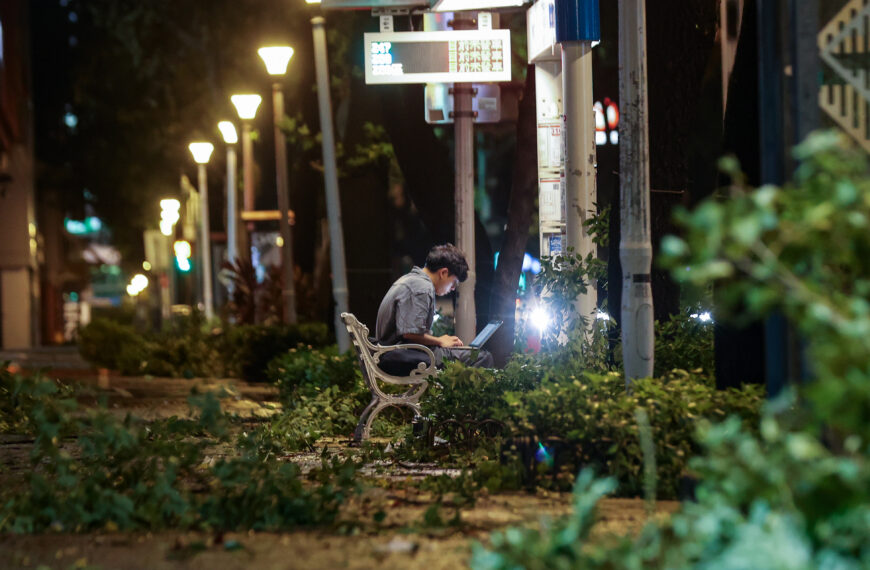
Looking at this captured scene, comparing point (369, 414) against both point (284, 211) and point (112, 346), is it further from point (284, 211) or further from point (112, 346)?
point (112, 346)

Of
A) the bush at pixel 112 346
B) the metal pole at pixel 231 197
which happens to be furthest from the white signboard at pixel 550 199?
the metal pole at pixel 231 197

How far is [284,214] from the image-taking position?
2258 centimetres

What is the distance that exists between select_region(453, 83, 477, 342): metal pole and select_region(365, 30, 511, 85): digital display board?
1003 millimetres

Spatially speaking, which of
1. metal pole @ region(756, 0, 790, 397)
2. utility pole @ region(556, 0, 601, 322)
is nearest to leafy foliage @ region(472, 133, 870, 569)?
metal pole @ region(756, 0, 790, 397)

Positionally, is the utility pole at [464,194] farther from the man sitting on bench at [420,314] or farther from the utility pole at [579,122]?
the utility pole at [579,122]

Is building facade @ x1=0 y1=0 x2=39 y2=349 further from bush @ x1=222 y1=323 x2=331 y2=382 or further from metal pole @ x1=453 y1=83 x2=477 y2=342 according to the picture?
metal pole @ x1=453 y1=83 x2=477 y2=342

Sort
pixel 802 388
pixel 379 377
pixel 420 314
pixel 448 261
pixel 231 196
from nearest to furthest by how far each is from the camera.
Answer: pixel 802 388, pixel 379 377, pixel 420 314, pixel 448 261, pixel 231 196

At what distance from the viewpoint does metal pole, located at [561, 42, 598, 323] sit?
31.2 ft

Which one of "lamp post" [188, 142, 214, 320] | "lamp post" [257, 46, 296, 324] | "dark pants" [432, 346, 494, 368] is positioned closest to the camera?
"dark pants" [432, 346, 494, 368]

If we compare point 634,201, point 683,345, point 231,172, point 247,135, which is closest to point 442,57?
point 683,345

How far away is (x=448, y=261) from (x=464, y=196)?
3.07m

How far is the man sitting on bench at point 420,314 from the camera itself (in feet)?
34.4

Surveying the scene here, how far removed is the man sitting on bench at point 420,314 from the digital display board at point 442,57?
7.41 ft

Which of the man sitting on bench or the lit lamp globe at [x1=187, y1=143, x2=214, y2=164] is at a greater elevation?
the lit lamp globe at [x1=187, y1=143, x2=214, y2=164]
